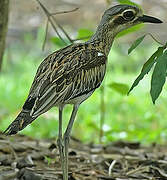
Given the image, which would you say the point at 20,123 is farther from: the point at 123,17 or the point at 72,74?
the point at 123,17

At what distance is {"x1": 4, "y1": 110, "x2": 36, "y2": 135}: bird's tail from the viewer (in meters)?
3.08

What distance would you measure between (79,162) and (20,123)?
1.38 metres

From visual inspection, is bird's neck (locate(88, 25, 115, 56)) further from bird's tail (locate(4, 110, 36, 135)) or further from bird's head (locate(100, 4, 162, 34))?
bird's tail (locate(4, 110, 36, 135))

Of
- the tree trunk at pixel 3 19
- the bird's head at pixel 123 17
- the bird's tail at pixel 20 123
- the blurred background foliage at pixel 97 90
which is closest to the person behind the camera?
the bird's tail at pixel 20 123

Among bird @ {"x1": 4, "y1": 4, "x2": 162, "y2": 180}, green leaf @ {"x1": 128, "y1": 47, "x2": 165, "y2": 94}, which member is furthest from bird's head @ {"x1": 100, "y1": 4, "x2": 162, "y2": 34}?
green leaf @ {"x1": 128, "y1": 47, "x2": 165, "y2": 94}

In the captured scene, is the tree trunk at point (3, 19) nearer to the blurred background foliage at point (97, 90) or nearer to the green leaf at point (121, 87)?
the blurred background foliage at point (97, 90)

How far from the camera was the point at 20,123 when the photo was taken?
10.2 ft

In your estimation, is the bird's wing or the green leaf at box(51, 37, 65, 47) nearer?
the bird's wing

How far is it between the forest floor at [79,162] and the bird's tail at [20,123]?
2.11 feet

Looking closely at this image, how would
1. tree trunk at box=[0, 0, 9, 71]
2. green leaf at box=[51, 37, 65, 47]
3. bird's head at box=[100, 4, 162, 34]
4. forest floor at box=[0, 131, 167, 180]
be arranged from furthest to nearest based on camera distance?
1. green leaf at box=[51, 37, 65, 47]
2. tree trunk at box=[0, 0, 9, 71]
3. forest floor at box=[0, 131, 167, 180]
4. bird's head at box=[100, 4, 162, 34]

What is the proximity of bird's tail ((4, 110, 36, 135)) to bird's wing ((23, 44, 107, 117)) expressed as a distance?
39 mm

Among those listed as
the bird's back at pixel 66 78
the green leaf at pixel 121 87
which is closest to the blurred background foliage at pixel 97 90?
the green leaf at pixel 121 87

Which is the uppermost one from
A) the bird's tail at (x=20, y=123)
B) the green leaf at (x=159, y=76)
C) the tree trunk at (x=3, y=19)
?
the tree trunk at (x=3, y=19)

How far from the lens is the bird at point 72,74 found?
10.7 ft
